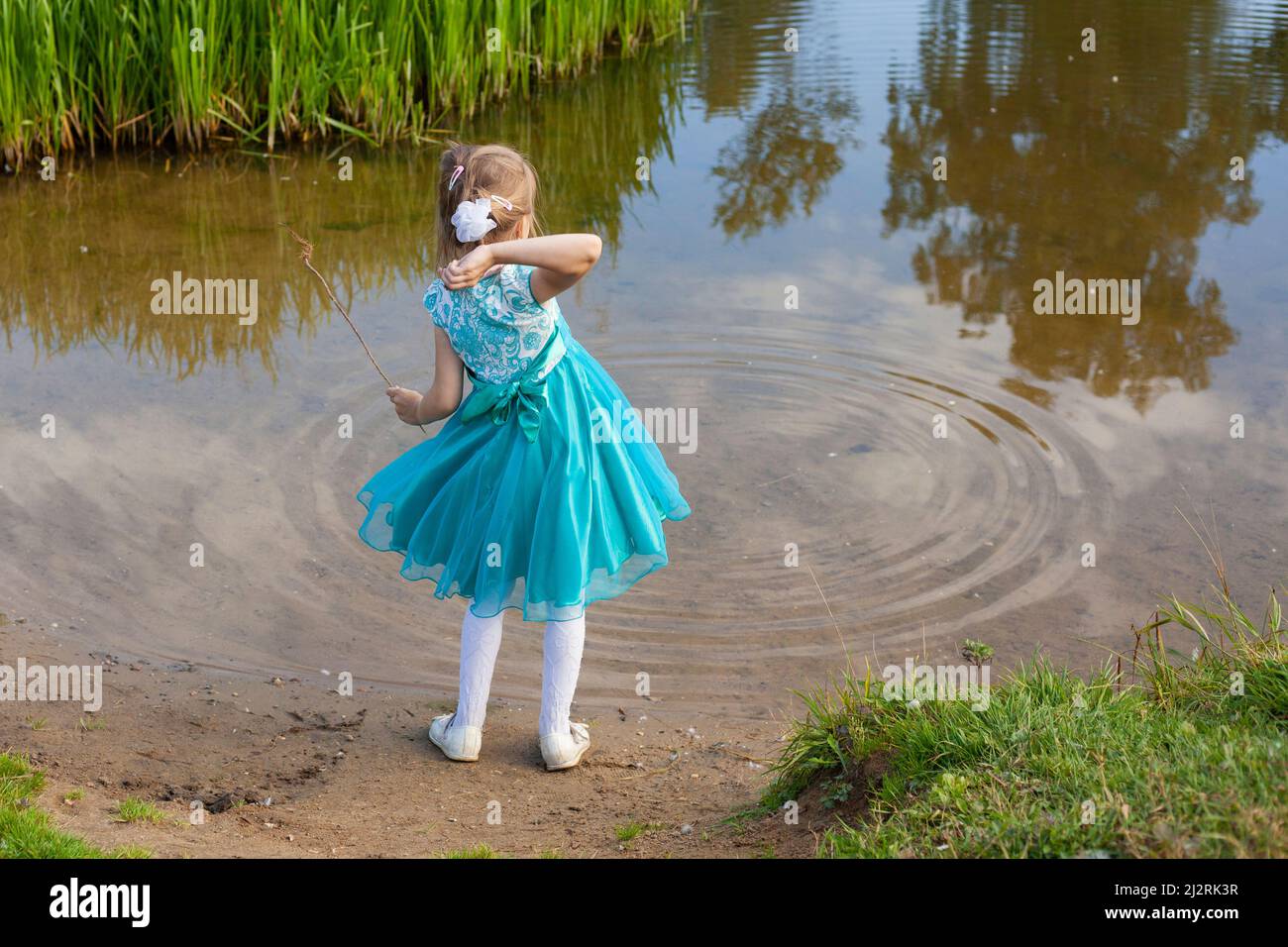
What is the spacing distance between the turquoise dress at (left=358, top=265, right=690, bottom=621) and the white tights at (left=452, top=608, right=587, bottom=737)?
0.06m

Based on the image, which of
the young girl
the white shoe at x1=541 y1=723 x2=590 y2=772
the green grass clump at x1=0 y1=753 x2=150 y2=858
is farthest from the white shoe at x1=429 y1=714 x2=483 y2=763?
the green grass clump at x1=0 y1=753 x2=150 y2=858

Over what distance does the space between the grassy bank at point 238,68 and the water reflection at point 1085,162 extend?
9.52 feet

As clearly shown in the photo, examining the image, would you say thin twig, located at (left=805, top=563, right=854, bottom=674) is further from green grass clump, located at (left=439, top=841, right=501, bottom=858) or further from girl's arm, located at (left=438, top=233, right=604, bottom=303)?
girl's arm, located at (left=438, top=233, right=604, bottom=303)

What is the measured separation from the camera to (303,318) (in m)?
6.61

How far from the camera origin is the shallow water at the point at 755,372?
4.50 metres

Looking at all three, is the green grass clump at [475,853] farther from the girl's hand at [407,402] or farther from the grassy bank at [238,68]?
the grassy bank at [238,68]

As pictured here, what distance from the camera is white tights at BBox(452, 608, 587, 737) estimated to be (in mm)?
3619

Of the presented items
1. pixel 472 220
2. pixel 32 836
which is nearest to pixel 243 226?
pixel 472 220

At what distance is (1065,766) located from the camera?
2.83 m

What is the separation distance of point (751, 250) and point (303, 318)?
7.87 feet

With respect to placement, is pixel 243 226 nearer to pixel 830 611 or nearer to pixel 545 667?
pixel 830 611

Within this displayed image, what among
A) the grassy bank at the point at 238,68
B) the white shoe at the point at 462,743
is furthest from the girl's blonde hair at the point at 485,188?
the grassy bank at the point at 238,68

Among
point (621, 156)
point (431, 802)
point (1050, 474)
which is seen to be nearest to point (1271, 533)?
point (1050, 474)

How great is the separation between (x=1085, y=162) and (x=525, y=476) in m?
6.09
